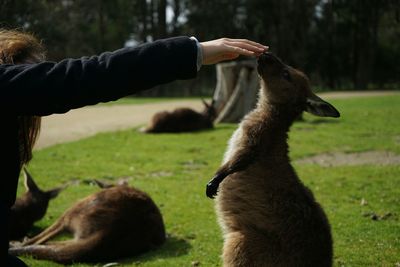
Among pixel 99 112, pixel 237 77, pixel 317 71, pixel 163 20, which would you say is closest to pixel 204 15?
pixel 163 20

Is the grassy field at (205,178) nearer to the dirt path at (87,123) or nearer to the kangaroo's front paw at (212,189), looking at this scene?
the dirt path at (87,123)

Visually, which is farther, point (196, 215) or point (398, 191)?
point (398, 191)

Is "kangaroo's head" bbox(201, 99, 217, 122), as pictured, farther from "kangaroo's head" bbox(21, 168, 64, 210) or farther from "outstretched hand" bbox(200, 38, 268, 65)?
"outstretched hand" bbox(200, 38, 268, 65)

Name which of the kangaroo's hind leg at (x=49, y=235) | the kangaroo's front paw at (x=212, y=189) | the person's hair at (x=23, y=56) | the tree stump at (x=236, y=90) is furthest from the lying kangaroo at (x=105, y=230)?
the tree stump at (x=236, y=90)

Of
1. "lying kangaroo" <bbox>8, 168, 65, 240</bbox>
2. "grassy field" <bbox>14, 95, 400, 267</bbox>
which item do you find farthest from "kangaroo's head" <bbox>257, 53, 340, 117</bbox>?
"lying kangaroo" <bbox>8, 168, 65, 240</bbox>

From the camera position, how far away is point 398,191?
7.02 meters

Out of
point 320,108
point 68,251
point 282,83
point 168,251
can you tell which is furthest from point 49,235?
point 320,108

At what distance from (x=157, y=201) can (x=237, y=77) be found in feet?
27.5

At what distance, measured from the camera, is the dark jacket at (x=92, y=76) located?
1.97m

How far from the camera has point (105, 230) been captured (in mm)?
4918

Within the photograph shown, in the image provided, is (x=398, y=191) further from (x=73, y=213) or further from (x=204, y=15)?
(x=204, y=15)

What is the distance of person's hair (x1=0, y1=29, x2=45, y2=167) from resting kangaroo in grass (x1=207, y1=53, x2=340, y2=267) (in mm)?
1397

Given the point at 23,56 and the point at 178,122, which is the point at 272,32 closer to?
the point at 178,122

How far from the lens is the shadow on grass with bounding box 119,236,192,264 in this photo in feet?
16.3
